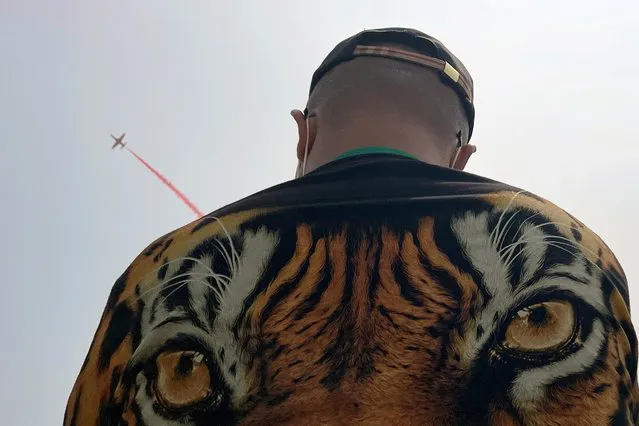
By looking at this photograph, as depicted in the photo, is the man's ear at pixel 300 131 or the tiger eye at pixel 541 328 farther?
the man's ear at pixel 300 131

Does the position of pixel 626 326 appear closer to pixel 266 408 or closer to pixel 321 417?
pixel 321 417

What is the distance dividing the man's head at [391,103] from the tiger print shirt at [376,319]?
567mm

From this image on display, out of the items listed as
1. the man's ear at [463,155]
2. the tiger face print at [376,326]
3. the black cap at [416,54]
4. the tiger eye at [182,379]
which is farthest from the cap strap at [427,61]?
the tiger eye at [182,379]

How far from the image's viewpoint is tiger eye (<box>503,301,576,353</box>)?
1.93 metres

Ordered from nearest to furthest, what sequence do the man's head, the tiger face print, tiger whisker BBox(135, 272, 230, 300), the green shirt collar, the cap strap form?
the tiger face print
tiger whisker BBox(135, 272, 230, 300)
the green shirt collar
the man's head
the cap strap

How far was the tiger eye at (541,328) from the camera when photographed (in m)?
1.93

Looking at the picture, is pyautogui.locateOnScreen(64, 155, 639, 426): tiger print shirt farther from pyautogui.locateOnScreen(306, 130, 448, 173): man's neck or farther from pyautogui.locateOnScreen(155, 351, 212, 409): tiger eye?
pyautogui.locateOnScreen(306, 130, 448, 173): man's neck

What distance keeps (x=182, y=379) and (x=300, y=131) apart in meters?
1.43

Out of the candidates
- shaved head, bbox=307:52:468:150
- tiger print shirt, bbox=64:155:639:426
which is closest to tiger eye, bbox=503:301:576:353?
tiger print shirt, bbox=64:155:639:426

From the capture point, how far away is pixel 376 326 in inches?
77.1

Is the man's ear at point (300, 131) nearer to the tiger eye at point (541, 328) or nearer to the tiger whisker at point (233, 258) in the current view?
the tiger whisker at point (233, 258)

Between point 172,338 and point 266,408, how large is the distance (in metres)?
0.37

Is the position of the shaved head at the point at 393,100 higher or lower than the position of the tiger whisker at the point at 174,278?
higher

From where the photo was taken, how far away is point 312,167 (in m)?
2.91
